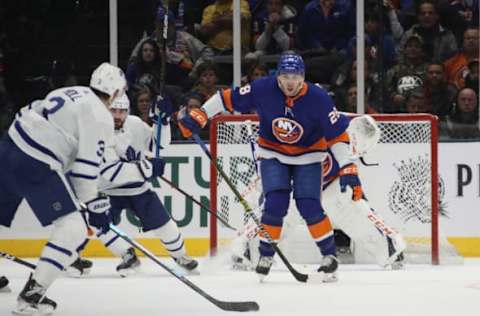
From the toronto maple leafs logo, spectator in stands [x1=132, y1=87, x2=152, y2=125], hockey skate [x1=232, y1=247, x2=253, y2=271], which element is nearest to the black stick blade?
hockey skate [x1=232, y1=247, x2=253, y2=271]

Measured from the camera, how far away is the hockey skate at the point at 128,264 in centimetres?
672

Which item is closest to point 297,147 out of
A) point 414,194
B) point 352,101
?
point 414,194

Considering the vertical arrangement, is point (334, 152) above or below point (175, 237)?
above

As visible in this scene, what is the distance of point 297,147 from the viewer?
6297mm

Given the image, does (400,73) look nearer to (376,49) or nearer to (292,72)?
(376,49)

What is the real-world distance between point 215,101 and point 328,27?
1953 millimetres

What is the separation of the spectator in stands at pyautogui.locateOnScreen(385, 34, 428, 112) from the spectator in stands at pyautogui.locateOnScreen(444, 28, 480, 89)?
0.16 m

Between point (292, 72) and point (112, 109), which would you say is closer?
point (292, 72)

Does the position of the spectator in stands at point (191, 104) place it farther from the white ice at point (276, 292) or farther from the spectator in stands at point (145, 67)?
the white ice at point (276, 292)

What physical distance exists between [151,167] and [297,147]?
0.86m

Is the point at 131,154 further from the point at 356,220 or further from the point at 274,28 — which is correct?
the point at 274,28

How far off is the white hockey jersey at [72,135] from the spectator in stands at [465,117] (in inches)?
134

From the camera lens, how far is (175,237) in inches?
267

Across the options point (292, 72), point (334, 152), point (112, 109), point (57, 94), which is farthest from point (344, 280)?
point (57, 94)
